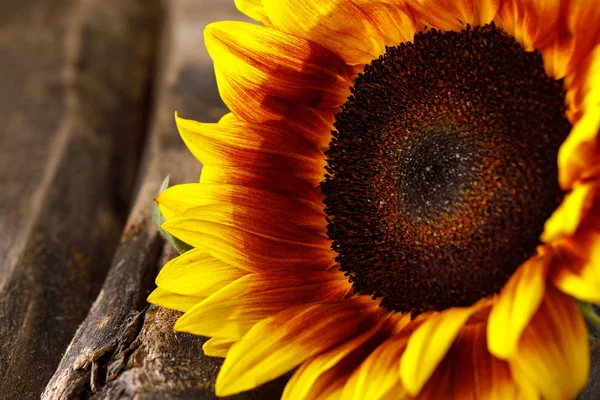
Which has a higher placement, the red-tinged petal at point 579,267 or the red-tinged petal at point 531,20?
the red-tinged petal at point 531,20

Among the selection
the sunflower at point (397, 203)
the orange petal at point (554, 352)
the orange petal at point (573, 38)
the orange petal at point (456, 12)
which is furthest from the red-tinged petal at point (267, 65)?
the orange petal at point (554, 352)

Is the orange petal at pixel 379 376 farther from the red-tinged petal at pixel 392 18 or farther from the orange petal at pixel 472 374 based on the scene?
the red-tinged petal at pixel 392 18

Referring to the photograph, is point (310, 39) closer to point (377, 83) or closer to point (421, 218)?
point (377, 83)

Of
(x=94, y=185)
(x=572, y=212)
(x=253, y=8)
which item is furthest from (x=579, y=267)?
(x=94, y=185)

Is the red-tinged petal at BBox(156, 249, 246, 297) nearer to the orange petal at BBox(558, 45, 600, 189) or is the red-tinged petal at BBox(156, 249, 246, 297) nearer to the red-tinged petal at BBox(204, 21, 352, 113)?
the red-tinged petal at BBox(204, 21, 352, 113)

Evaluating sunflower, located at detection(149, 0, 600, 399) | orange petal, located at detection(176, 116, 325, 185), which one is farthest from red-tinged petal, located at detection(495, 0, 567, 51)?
orange petal, located at detection(176, 116, 325, 185)

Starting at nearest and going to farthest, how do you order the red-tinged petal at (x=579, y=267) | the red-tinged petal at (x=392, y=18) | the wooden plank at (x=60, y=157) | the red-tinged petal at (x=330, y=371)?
the red-tinged petal at (x=579, y=267), the red-tinged petal at (x=330, y=371), the red-tinged petal at (x=392, y=18), the wooden plank at (x=60, y=157)
